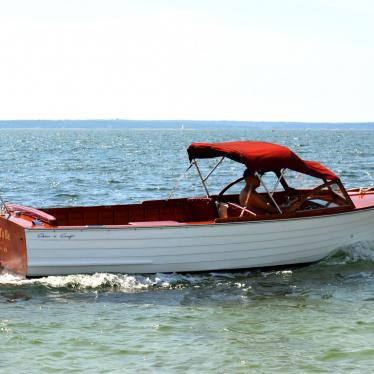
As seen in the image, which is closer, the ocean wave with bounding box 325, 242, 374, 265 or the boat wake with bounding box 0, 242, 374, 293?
the boat wake with bounding box 0, 242, 374, 293

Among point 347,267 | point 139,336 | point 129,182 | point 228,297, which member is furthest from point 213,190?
point 139,336

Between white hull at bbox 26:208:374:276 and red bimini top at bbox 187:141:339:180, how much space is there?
910 mm

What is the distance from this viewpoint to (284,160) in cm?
1448

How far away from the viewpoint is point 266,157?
14344 mm

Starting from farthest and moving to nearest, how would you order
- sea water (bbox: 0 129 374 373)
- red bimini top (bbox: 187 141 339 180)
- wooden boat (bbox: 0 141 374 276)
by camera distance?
red bimini top (bbox: 187 141 339 180) → wooden boat (bbox: 0 141 374 276) → sea water (bbox: 0 129 374 373)

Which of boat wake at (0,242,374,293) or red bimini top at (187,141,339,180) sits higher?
red bimini top at (187,141,339,180)

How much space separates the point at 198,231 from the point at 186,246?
358mm

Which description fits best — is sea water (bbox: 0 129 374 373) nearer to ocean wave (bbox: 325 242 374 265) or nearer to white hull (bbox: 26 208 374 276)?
ocean wave (bbox: 325 242 374 265)

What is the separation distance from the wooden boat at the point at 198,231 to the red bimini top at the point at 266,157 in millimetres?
18

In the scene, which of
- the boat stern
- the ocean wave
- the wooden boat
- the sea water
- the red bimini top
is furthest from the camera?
the ocean wave

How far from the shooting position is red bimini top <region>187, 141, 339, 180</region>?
46.8 ft

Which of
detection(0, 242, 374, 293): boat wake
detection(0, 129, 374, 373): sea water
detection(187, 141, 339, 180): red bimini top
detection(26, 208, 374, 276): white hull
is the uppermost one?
detection(187, 141, 339, 180): red bimini top

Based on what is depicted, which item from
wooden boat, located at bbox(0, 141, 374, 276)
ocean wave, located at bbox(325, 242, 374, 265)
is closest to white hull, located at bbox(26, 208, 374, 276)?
wooden boat, located at bbox(0, 141, 374, 276)

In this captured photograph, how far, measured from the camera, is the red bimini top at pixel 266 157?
1427cm
